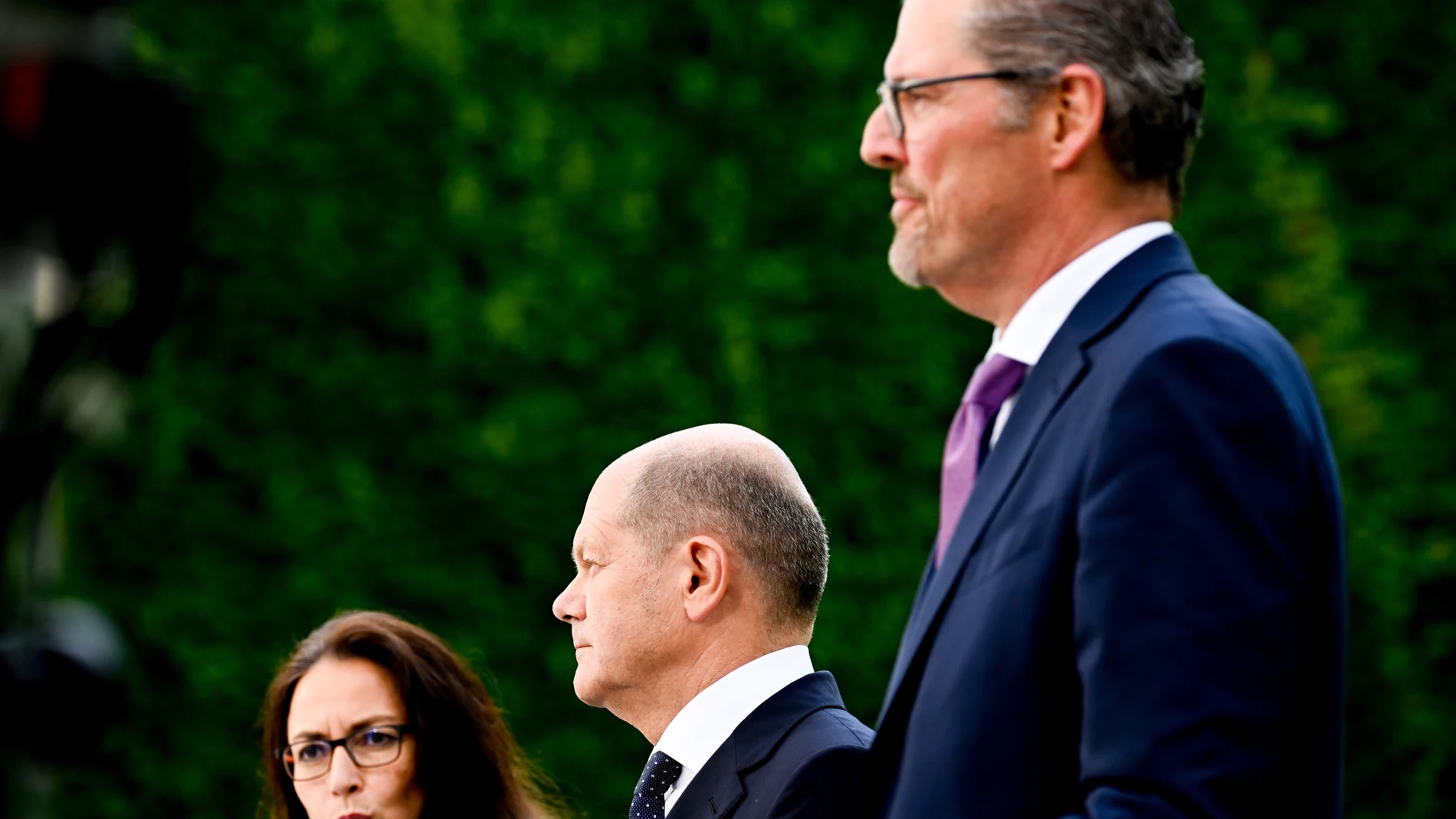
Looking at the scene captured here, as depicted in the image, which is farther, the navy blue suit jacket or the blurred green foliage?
the blurred green foliage

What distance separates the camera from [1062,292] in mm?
2145

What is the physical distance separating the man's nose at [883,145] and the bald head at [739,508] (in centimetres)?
103

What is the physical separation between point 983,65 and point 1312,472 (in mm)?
644

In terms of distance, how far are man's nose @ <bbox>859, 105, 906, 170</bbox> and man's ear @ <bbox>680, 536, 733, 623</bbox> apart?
1.05m

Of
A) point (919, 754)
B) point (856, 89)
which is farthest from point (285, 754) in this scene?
point (856, 89)

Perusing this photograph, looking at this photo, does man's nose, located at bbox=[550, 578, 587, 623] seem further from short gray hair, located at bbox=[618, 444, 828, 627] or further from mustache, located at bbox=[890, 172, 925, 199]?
mustache, located at bbox=[890, 172, 925, 199]

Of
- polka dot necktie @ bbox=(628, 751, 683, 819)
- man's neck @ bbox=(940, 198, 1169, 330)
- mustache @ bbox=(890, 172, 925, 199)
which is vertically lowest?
polka dot necktie @ bbox=(628, 751, 683, 819)

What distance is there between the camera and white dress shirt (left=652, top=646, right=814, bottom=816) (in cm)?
307

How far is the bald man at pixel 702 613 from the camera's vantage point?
3068 mm

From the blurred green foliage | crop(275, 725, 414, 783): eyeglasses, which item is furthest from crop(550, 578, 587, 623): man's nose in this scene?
the blurred green foliage

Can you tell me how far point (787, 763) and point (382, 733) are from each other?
4.59 feet

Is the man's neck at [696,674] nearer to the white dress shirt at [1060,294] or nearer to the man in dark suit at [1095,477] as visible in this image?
the man in dark suit at [1095,477]

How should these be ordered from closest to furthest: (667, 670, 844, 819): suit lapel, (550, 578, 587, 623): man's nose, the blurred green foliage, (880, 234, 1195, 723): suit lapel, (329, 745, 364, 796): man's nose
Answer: (880, 234, 1195, 723): suit lapel
(667, 670, 844, 819): suit lapel
(550, 578, 587, 623): man's nose
(329, 745, 364, 796): man's nose
the blurred green foliage

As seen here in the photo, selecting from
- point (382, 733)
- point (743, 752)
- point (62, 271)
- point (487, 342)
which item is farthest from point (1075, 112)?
point (487, 342)
